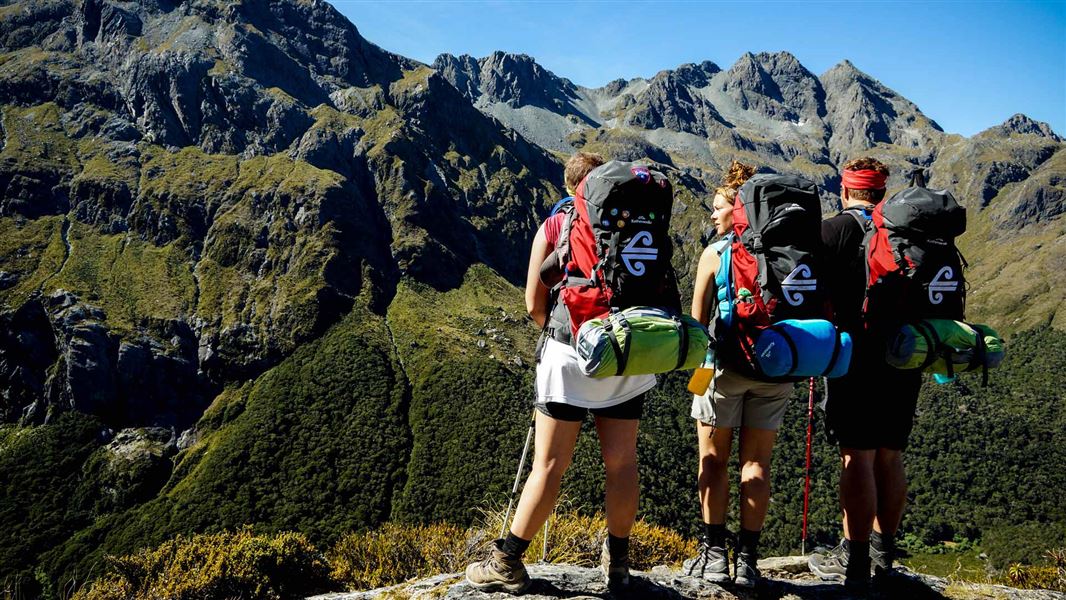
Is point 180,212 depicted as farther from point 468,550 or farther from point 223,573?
point 468,550

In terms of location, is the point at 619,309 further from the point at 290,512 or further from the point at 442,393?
the point at 442,393

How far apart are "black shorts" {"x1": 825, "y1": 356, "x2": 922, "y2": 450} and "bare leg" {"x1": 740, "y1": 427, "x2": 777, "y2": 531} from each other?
0.63 metres

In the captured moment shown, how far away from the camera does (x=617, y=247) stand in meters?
3.76

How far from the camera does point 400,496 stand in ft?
307

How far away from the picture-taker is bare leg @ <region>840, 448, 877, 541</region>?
471 centimetres

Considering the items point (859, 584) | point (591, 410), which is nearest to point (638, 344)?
point (591, 410)

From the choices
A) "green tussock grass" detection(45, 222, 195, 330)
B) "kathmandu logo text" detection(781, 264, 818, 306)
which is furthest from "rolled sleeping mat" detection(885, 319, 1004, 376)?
"green tussock grass" detection(45, 222, 195, 330)

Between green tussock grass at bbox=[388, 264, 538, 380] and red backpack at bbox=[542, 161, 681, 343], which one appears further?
green tussock grass at bbox=[388, 264, 538, 380]

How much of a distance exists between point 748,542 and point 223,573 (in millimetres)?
4744

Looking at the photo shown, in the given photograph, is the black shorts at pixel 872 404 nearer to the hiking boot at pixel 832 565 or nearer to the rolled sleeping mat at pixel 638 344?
the hiking boot at pixel 832 565

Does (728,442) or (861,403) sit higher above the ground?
(861,403)

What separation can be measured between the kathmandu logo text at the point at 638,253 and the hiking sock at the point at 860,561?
296 cm

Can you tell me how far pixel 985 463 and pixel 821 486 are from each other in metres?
33.6

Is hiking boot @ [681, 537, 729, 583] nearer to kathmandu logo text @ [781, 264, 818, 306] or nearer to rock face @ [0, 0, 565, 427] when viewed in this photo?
kathmandu logo text @ [781, 264, 818, 306]
